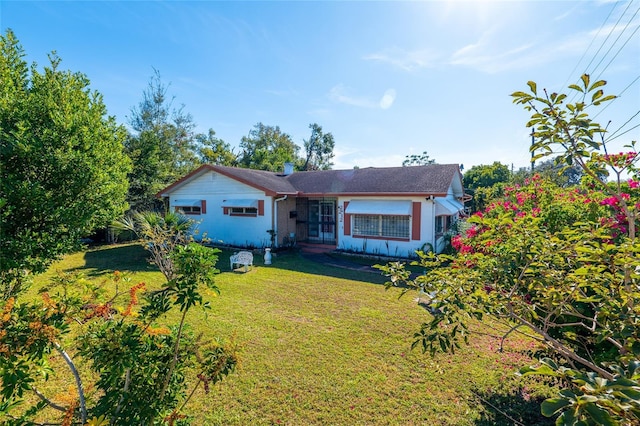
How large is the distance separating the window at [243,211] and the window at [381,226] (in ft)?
23.8

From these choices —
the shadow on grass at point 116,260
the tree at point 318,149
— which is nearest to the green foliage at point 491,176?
the tree at point 318,149

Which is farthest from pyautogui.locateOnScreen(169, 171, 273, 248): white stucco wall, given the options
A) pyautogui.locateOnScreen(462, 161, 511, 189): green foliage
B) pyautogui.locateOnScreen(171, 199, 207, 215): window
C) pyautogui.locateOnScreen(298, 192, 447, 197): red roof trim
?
pyautogui.locateOnScreen(462, 161, 511, 189): green foliage

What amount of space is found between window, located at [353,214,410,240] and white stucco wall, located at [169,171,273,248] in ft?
19.9

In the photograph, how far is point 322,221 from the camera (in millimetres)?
22016

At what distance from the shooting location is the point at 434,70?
1209 cm

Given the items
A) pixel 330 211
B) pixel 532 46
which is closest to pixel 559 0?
pixel 532 46

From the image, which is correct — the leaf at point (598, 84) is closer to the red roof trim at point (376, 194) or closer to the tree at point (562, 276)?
the tree at point (562, 276)

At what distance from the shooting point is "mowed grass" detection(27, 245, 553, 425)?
15.9 feet

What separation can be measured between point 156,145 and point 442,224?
24069mm

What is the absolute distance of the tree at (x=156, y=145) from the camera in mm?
23828

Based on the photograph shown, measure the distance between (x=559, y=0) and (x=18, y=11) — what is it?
1482cm

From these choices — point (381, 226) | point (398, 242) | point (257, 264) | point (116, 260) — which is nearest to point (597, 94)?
point (398, 242)

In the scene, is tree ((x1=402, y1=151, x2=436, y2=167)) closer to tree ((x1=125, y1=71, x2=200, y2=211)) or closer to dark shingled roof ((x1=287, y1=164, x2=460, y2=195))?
dark shingled roof ((x1=287, y1=164, x2=460, y2=195))

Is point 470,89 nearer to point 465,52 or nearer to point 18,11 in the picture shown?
point 465,52
